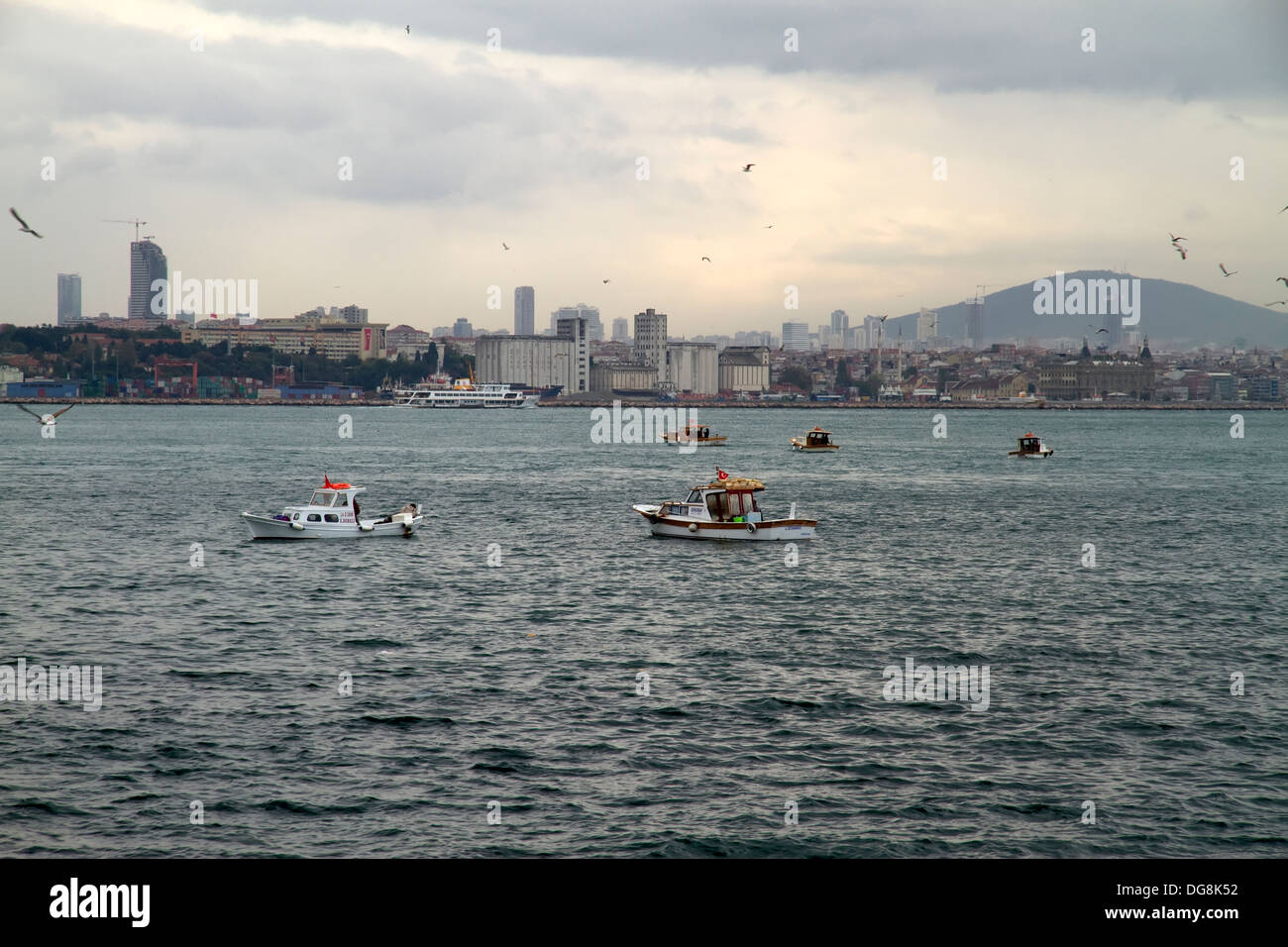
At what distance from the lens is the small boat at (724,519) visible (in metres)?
42.7

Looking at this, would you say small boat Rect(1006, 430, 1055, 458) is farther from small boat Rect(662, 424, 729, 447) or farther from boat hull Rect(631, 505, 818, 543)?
boat hull Rect(631, 505, 818, 543)

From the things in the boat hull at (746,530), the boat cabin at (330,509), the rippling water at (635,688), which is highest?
the boat cabin at (330,509)

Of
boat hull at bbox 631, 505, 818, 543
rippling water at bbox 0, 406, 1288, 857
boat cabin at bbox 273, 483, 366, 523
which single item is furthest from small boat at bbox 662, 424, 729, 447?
boat cabin at bbox 273, 483, 366, 523

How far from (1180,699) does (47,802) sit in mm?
17978

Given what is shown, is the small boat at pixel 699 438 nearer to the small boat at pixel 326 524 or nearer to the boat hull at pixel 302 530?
the small boat at pixel 326 524

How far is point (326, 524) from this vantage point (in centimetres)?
4241

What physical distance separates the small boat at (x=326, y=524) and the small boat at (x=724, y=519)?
964cm

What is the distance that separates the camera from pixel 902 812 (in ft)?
48.1

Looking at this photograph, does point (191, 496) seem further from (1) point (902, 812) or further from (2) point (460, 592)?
(1) point (902, 812)

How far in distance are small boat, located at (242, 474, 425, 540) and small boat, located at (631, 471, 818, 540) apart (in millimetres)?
9637

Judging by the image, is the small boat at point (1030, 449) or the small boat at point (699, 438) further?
the small boat at point (699, 438)

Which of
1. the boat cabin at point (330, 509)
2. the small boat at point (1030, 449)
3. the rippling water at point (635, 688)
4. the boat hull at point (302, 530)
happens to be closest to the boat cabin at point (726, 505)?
the rippling water at point (635, 688)

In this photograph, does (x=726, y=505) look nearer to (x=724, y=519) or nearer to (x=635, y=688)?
(x=724, y=519)
